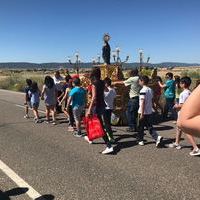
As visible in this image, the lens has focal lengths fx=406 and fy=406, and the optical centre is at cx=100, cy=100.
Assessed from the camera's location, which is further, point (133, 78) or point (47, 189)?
point (133, 78)

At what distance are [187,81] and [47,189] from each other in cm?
465

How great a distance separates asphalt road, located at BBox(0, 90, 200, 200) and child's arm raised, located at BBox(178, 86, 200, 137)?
4616 millimetres

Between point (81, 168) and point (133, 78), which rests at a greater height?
point (133, 78)

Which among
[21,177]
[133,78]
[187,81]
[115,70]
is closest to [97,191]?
[21,177]

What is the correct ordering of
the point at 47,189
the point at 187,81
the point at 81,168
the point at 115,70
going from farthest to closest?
the point at 115,70
the point at 187,81
the point at 81,168
the point at 47,189

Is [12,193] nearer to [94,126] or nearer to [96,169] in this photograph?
[96,169]

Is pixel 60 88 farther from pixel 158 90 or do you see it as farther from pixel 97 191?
pixel 97 191

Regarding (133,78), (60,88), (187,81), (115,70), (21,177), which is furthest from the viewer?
(60,88)

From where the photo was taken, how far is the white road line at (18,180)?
19.6 ft

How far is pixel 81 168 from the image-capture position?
741 cm

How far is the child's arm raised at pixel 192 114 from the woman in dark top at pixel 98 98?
24.4 ft

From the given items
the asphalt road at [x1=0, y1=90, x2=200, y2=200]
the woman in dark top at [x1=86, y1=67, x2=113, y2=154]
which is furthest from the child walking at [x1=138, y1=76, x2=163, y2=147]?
the woman in dark top at [x1=86, y1=67, x2=113, y2=154]

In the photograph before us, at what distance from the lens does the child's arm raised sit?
1211 millimetres

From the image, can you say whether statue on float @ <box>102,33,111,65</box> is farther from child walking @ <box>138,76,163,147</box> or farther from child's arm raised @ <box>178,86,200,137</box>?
child's arm raised @ <box>178,86,200,137</box>
